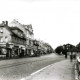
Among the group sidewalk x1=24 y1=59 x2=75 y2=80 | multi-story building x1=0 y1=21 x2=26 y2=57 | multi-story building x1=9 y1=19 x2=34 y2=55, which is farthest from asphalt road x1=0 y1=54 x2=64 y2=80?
multi-story building x1=9 y1=19 x2=34 y2=55

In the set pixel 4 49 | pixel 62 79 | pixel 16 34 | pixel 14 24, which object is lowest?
pixel 62 79

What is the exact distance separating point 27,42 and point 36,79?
211 feet

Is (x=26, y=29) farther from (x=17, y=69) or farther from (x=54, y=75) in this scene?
(x=54, y=75)

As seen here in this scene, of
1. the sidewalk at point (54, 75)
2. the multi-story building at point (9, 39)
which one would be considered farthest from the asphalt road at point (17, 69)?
the multi-story building at point (9, 39)

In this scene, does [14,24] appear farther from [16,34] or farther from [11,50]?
[11,50]

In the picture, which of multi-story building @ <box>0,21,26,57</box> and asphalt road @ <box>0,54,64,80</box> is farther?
multi-story building @ <box>0,21,26,57</box>

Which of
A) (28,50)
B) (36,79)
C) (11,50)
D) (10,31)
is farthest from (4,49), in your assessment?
(36,79)

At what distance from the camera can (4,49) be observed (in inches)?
2168

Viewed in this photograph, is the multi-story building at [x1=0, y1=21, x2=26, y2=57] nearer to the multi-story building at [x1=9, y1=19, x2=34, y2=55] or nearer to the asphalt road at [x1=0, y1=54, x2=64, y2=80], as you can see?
the multi-story building at [x1=9, y1=19, x2=34, y2=55]

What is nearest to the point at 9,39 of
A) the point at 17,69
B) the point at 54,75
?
the point at 17,69

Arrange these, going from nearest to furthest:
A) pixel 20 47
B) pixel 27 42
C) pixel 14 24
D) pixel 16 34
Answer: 1. pixel 16 34
2. pixel 20 47
3. pixel 14 24
4. pixel 27 42

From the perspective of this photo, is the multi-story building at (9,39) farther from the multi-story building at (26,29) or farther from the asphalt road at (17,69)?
the asphalt road at (17,69)

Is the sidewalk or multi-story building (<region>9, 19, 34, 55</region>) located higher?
multi-story building (<region>9, 19, 34, 55</region>)

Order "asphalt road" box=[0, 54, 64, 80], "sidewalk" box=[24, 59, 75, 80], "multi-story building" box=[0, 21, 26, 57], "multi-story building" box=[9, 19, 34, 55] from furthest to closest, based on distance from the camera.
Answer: "multi-story building" box=[9, 19, 34, 55]
"multi-story building" box=[0, 21, 26, 57]
"asphalt road" box=[0, 54, 64, 80]
"sidewalk" box=[24, 59, 75, 80]
